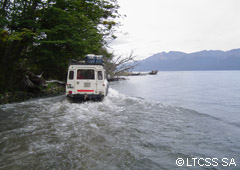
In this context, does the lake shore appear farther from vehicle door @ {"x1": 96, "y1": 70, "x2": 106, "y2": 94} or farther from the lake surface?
vehicle door @ {"x1": 96, "y1": 70, "x2": 106, "y2": 94}

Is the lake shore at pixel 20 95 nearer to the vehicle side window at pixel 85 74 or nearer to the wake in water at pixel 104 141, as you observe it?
the wake in water at pixel 104 141

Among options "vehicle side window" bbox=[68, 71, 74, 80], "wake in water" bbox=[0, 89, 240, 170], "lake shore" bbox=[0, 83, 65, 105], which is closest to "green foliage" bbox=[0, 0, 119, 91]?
"lake shore" bbox=[0, 83, 65, 105]

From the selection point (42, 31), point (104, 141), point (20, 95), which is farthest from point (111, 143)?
point (20, 95)

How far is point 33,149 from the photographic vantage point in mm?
5320

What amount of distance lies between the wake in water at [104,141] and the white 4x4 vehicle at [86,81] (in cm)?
400

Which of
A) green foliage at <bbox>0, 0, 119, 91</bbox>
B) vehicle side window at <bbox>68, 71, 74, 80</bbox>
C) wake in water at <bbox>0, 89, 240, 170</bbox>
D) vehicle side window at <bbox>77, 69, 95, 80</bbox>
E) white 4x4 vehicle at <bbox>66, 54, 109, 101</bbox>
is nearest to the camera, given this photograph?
wake in water at <bbox>0, 89, 240, 170</bbox>

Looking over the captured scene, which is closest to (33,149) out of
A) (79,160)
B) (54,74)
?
(79,160)

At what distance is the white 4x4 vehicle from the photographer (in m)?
13.5

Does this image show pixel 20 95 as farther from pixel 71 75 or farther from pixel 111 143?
pixel 111 143

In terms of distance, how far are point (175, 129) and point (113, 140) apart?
3055 millimetres

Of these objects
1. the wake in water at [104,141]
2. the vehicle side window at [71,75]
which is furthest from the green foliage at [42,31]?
the wake in water at [104,141]

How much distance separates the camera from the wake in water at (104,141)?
4.70 meters

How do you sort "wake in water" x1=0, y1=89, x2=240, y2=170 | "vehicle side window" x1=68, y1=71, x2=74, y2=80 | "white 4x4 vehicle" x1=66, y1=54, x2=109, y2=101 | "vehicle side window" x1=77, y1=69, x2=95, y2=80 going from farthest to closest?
1. "vehicle side window" x1=77, y1=69, x2=95, y2=80
2. "vehicle side window" x1=68, y1=71, x2=74, y2=80
3. "white 4x4 vehicle" x1=66, y1=54, x2=109, y2=101
4. "wake in water" x1=0, y1=89, x2=240, y2=170

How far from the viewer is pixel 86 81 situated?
45.0 ft
